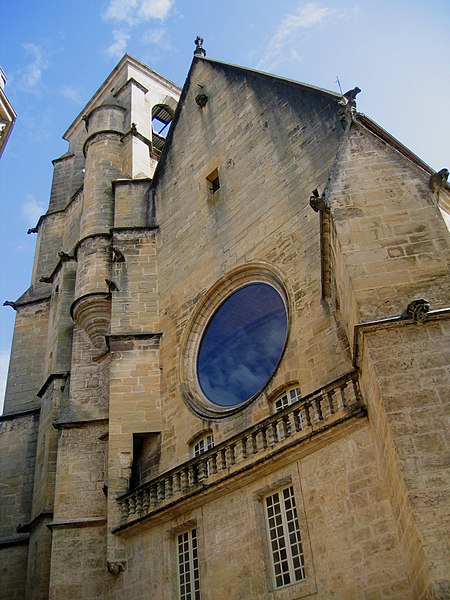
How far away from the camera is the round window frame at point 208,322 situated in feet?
33.1

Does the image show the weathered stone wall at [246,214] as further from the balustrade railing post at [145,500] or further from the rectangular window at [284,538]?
the rectangular window at [284,538]

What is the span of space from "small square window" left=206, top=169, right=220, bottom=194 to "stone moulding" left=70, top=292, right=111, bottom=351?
303 centimetres

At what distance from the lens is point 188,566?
8.96m

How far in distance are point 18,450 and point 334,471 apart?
8.62 metres

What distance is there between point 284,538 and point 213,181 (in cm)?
746

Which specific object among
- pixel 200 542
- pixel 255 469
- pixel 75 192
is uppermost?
pixel 75 192

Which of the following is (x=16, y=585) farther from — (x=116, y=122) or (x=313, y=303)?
(x=116, y=122)

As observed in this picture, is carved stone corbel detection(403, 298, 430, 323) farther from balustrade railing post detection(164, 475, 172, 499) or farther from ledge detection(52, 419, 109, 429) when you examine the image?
ledge detection(52, 419, 109, 429)

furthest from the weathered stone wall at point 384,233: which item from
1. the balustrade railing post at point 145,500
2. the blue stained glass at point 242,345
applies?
the balustrade railing post at point 145,500

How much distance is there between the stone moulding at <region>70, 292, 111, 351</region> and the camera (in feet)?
43.9

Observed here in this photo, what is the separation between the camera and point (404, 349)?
645 cm

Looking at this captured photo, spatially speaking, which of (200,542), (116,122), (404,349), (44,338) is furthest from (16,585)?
(116,122)

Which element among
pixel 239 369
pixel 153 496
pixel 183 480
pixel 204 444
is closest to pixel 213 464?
pixel 183 480

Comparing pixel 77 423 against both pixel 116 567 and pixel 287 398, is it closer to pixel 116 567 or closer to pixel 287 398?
pixel 116 567
